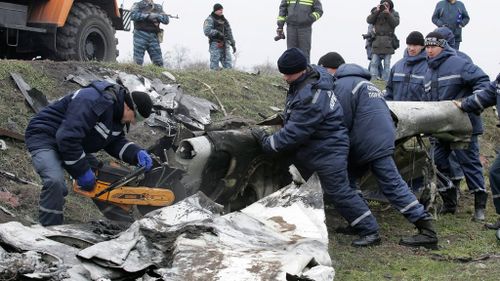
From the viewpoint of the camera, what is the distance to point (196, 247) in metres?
4.47

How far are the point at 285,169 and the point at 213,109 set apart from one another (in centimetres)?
359

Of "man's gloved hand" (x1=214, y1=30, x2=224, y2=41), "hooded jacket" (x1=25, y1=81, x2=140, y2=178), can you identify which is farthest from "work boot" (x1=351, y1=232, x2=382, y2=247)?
"man's gloved hand" (x1=214, y1=30, x2=224, y2=41)

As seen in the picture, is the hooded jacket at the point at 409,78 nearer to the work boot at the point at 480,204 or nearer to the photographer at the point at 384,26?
the work boot at the point at 480,204

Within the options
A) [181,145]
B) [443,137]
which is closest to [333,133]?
[181,145]

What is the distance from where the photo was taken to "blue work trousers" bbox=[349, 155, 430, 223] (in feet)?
20.7

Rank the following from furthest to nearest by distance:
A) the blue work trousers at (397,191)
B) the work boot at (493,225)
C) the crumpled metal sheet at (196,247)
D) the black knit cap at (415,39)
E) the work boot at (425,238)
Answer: the black knit cap at (415,39) → the work boot at (493,225) → the work boot at (425,238) → the blue work trousers at (397,191) → the crumpled metal sheet at (196,247)

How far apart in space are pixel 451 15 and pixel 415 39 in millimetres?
4988

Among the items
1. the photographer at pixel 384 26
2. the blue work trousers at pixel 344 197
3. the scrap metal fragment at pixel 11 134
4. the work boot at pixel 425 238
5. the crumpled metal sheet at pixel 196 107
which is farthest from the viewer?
the photographer at pixel 384 26

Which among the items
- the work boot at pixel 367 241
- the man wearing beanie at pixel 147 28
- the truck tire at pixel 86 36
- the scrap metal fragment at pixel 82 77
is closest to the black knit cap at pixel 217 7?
the man wearing beanie at pixel 147 28

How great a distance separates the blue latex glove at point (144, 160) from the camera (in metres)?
5.98

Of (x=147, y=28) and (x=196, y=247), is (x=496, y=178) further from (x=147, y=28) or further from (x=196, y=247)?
(x=147, y=28)

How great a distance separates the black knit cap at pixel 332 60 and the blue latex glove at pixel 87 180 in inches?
98.8

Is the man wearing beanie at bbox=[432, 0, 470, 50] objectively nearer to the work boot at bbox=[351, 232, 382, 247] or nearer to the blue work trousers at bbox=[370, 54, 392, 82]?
the blue work trousers at bbox=[370, 54, 392, 82]

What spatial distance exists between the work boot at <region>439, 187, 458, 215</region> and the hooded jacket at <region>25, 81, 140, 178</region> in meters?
3.90
